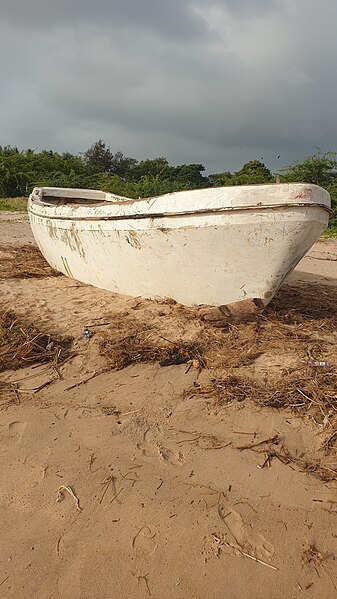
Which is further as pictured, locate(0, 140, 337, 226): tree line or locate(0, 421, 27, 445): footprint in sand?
locate(0, 140, 337, 226): tree line

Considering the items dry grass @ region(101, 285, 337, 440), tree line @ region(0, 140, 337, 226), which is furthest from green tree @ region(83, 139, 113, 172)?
dry grass @ region(101, 285, 337, 440)

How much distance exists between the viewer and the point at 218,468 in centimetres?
214

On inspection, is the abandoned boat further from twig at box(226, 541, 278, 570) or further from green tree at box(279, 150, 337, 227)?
green tree at box(279, 150, 337, 227)

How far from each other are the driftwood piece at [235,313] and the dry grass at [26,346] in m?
1.21

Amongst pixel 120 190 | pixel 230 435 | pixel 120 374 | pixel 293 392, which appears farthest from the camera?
pixel 120 190

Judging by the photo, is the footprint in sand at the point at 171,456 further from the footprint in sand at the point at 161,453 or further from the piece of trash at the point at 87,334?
the piece of trash at the point at 87,334

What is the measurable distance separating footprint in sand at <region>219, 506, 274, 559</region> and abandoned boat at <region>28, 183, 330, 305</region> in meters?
2.19

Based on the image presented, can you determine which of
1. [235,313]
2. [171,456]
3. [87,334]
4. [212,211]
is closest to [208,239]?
[212,211]

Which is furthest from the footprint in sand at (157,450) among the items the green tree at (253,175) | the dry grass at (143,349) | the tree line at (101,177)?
the green tree at (253,175)

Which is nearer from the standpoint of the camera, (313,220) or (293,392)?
(293,392)

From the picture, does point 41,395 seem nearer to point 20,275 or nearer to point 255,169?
point 20,275

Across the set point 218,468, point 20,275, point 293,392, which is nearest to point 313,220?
point 293,392

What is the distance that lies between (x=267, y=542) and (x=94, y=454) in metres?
0.93

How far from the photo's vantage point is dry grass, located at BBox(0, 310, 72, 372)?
3.22 m
